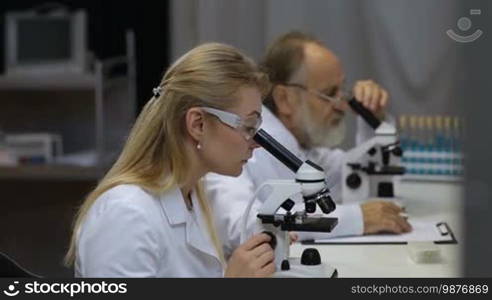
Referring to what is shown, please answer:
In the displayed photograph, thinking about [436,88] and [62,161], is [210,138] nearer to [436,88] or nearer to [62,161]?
[436,88]

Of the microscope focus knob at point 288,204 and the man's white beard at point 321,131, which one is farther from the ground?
the microscope focus knob at point 288,204

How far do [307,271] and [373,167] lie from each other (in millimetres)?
752

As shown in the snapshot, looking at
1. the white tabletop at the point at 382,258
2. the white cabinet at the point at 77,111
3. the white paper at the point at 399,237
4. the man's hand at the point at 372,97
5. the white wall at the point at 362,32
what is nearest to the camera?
the white tabletop at the point at 382,258

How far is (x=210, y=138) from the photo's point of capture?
3.80 feet

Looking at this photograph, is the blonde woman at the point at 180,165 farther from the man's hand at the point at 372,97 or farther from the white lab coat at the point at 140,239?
the man's hand at the point at 372,97

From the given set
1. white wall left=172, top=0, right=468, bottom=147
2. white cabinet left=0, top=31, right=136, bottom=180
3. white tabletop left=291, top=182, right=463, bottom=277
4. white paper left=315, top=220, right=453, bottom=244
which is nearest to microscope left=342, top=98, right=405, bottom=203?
white tabletop left=291, top=182, right=463, bottom=277

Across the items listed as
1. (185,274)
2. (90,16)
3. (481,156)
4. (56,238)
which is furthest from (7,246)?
(481,156)

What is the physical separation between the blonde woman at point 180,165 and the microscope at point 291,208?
0.09 ft

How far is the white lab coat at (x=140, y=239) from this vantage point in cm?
104

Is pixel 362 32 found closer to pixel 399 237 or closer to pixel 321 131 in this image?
pixel 321 131

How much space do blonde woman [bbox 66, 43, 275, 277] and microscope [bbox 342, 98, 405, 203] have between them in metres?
0.73

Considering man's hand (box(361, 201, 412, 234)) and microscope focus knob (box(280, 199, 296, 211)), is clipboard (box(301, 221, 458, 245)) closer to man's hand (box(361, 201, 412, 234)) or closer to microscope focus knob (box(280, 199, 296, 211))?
man's hand (box(361, 201, 412, 234))

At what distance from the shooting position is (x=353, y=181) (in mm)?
1882

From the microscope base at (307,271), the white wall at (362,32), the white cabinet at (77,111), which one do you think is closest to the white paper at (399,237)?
the microscope base at (307,271)
